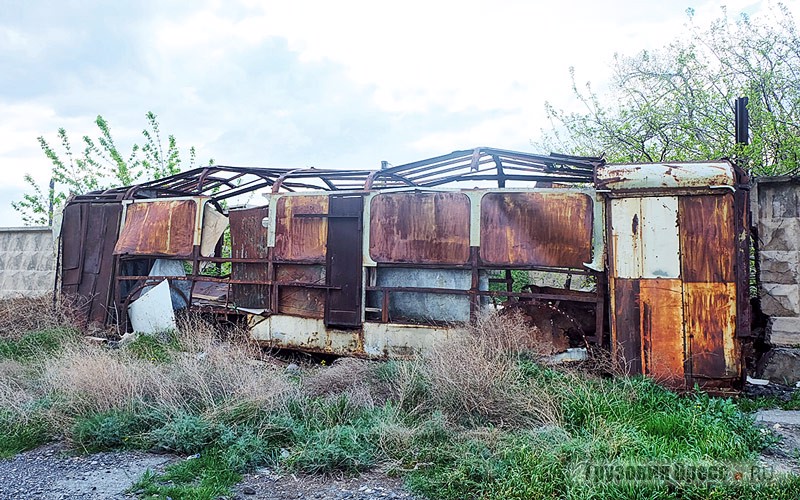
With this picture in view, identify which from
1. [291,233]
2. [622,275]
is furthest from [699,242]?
[291,233]

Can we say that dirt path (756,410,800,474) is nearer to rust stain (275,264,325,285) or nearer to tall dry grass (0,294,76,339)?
rust stain (275,264,325,285)

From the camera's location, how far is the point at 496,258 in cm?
620

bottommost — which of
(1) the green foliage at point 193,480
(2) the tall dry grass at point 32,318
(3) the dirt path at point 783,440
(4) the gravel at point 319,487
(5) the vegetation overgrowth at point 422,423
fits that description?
(4) the gravel at point 319,487

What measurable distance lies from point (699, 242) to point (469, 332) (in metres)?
2.47

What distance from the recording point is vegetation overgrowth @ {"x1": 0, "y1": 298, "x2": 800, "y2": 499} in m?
3.28

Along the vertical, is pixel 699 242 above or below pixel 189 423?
above

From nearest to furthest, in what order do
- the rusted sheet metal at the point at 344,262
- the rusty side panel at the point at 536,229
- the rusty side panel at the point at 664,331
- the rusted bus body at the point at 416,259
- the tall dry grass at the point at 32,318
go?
the rusty side panel at the point at 664,331, the rusty side panel at the point at 536,229, the rusted bus body at the point at 416,259, the rusted sheet metal at the point at 344,262, the tall dry grass at the point at 32,318

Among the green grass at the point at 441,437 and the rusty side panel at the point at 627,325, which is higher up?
the rusty side panel at the point at 627,325

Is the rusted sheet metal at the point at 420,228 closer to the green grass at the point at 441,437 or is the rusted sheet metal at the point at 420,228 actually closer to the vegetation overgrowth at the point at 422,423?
the vegetation overgrowth at the point at 422,423

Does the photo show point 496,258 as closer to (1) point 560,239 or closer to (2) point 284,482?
(1) point 560,239

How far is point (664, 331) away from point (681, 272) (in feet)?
2.03

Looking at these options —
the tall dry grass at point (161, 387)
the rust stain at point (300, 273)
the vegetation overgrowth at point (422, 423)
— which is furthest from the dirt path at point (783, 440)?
the rust stain at point (300, 273)

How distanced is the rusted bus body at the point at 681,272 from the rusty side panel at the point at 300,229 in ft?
11.9

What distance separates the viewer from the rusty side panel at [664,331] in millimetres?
5176
